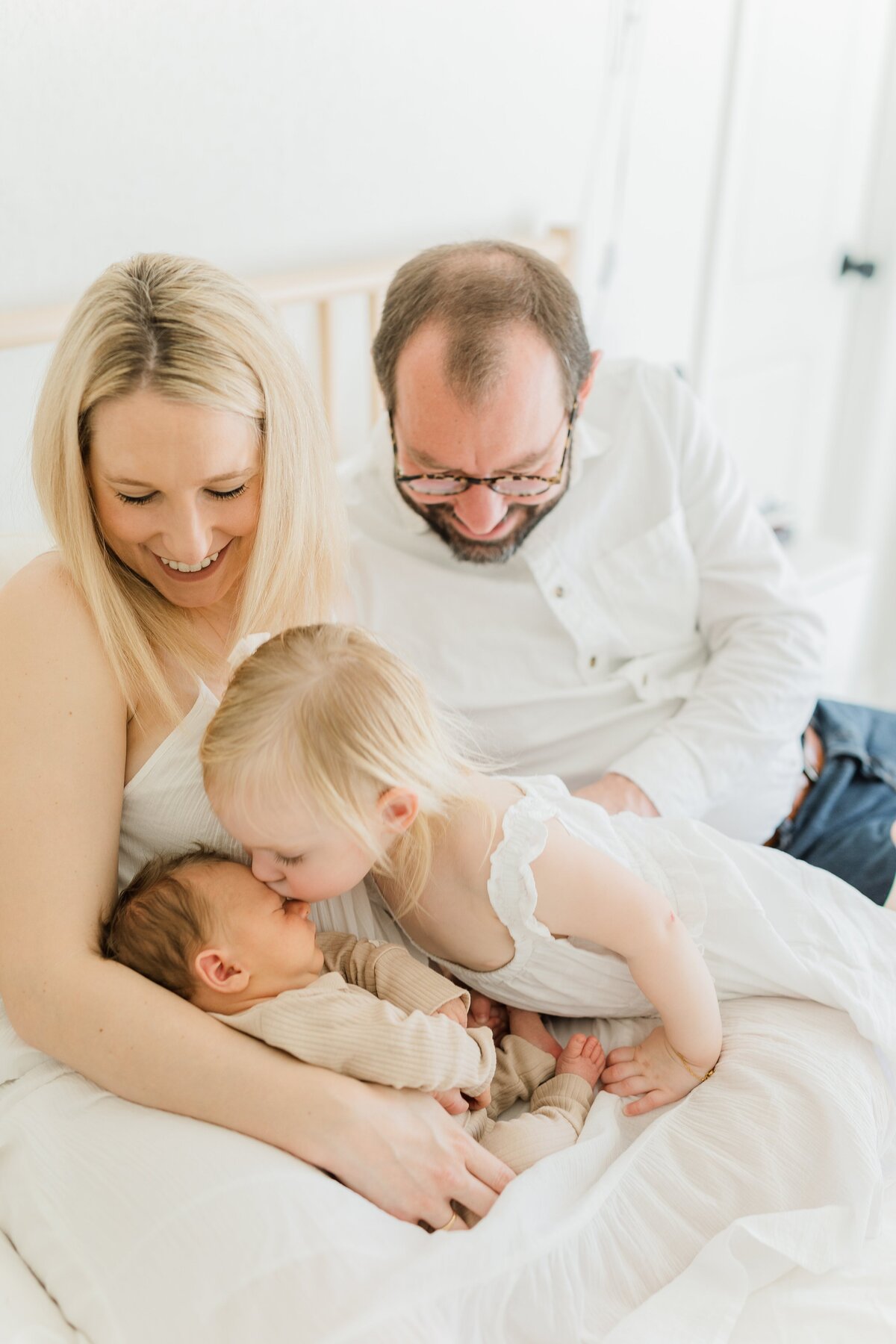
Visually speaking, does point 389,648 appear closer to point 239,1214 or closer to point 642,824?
point 642,824

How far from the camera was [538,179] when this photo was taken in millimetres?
2250

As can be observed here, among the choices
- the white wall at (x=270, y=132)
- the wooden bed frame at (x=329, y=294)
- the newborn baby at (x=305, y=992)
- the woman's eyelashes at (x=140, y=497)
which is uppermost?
the white wall at (x=270, y=132)

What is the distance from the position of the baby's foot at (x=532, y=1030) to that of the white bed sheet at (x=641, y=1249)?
0.43 feet

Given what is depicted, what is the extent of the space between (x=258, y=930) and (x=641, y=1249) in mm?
437

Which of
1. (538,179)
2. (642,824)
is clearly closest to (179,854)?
(642,824)

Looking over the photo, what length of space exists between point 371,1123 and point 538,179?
6.07 feet

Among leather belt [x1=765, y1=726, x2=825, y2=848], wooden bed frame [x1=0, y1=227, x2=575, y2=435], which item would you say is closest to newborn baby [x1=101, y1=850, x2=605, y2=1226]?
leather belt [x1=765, y1=726, x2=825, y2=848]

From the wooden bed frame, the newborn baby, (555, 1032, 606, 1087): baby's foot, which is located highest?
the wooden bed frame

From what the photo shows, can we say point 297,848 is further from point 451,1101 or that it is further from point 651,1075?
point 651,1075

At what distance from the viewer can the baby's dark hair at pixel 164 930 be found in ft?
3.52

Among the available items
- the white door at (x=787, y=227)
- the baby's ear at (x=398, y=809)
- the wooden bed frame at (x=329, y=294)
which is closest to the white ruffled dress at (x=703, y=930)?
the baby's ear at (x=398, y=809)

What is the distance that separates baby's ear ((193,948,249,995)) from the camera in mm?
1068

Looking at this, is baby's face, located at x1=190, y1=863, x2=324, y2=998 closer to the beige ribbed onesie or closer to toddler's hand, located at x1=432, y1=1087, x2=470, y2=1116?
the beige ribbed onesie

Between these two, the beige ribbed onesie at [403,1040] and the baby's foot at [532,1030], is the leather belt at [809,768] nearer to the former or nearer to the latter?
the baby's foot at [532,1030]
